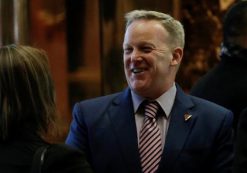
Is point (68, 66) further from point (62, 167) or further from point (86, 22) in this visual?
point (62, 167)

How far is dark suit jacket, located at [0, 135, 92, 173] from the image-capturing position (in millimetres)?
2023

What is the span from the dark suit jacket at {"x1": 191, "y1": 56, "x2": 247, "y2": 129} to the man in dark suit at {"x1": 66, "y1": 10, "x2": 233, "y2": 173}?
0.98 ft

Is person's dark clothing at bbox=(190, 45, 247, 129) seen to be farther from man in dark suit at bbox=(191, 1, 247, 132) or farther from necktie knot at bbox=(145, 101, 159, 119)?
necktie knot at bbox=(145, 101, 159, 119)

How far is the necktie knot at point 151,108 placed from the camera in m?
2.79

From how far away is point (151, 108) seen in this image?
2803 mm

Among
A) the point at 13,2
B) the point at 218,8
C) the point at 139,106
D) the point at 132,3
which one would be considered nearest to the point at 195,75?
the point at 218,8

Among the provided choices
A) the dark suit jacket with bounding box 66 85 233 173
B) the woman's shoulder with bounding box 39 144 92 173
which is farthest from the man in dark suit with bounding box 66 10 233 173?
the woman's shoulder with bounding box 39 144 92 173

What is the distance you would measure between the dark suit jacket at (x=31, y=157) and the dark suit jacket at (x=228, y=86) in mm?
1223

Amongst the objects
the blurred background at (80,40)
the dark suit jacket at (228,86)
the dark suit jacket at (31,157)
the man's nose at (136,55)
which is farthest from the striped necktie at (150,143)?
the blurred background at (80,40)

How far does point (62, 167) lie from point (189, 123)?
0.92 meters

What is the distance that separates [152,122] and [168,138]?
0.34 ft

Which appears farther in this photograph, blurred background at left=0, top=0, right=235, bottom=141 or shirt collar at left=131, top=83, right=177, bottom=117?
blurred background at left=0, top=0, right=235, bottom=141

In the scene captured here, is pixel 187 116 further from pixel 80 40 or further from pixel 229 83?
pixel 80 40

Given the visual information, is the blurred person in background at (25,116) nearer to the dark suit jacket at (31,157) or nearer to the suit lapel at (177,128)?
the dark suit jacket at (31,157)
